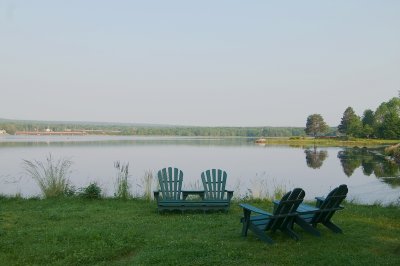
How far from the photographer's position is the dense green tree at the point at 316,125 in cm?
8950

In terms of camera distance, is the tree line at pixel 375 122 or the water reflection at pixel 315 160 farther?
the tree line at pixel 375 122

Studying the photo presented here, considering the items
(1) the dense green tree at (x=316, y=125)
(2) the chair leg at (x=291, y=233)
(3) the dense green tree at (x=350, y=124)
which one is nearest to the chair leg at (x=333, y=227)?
(2) the chair leg at (x=291, y=233)

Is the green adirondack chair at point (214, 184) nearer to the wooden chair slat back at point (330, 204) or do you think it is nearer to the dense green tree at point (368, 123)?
the wooden chair slat back at point (330, 204)

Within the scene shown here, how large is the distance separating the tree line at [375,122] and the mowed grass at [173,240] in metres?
56.7

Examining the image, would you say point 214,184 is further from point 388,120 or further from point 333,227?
point 388,120

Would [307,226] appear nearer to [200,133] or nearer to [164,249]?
[164,249]

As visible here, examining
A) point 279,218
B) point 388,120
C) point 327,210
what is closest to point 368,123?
point 388,120

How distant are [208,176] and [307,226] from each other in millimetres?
3542

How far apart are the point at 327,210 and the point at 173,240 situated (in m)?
2.37

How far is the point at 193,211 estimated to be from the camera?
28.3ft

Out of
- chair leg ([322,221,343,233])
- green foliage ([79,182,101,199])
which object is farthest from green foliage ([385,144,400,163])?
chair leg ([322,221,343,233])

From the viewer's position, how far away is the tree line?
199ft

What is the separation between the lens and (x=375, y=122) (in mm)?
67750

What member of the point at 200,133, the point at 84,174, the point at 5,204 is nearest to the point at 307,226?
the point at 5,204
